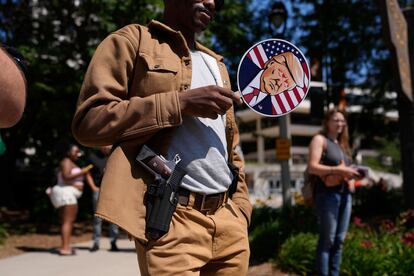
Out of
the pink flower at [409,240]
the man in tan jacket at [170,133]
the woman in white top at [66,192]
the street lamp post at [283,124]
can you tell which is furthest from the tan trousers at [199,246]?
the street lamp post at [283,124]

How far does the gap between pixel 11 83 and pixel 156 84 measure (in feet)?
2.85

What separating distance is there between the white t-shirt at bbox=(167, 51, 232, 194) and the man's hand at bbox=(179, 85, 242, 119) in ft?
0.45

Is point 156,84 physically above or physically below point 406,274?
above

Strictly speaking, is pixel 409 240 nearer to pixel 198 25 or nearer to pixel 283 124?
pixel 283 124

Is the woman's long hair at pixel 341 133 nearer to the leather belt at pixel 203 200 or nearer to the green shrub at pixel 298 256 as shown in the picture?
the green shrub at pixel 298 256

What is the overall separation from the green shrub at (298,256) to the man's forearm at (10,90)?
602 cm

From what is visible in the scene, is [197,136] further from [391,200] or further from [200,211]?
[391,200]

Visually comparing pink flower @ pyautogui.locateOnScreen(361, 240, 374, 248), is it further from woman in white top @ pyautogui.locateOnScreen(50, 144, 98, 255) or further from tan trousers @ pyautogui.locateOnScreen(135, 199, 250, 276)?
tan trousers @ pyautogui.locateOnScreen(135, 199, 250, 276)

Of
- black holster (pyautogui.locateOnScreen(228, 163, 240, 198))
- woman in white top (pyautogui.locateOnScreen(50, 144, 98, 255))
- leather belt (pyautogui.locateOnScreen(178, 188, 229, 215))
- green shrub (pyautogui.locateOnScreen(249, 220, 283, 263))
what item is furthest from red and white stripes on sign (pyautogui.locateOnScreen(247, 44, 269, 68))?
woman in white top (pyautogui.locateOnScreen(50, 144, 98, 255))

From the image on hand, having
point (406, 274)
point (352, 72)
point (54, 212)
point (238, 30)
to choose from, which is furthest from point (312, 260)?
point (352, 72)

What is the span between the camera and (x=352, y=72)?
15125mm

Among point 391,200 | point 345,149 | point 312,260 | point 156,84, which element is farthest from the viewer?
point 391,200

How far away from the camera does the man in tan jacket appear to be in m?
1.89

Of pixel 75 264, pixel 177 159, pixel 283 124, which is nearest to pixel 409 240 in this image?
pixel 283 124
